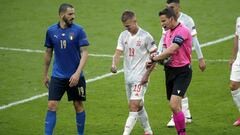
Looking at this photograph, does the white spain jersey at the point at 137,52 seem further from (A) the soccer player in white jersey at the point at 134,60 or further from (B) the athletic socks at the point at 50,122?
(B) the athletic socks at the point at 50,122

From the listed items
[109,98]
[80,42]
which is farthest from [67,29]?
[109,98]

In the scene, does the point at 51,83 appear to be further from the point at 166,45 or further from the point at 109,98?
the point at 109,98

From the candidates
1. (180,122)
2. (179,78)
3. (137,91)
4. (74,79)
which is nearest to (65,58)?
(74,79)

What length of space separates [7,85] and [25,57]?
116 inches

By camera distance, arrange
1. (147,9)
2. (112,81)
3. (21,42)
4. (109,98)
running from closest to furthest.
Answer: (109,98)
(112,81)
(21,42)
(147,9)

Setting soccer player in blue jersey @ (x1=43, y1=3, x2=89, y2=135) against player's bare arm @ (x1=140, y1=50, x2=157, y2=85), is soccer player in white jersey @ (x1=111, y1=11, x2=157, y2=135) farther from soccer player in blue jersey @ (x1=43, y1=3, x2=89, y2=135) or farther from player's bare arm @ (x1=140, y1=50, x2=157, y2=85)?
soccer player in blue jersey @ (x1=43, y1=3, x2=89, y2=135)

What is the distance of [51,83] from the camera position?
561 inches

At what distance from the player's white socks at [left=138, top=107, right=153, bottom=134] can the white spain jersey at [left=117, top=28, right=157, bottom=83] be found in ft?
2.32

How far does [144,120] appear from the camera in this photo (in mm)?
14609

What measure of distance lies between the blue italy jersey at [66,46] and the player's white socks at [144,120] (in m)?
1.60

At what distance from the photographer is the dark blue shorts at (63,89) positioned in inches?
557

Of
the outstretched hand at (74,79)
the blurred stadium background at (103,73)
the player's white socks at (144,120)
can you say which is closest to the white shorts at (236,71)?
the blurred stadium background at (103,73)

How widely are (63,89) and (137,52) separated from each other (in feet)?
5.27

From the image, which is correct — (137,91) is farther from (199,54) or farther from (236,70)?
(236,70)
